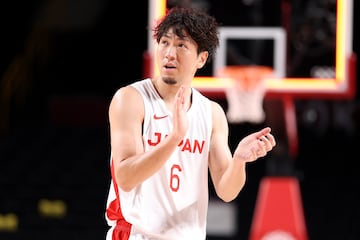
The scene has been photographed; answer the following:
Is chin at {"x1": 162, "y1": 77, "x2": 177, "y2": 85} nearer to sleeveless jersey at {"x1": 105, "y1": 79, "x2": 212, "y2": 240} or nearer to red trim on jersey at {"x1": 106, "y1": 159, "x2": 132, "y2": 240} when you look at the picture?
sleeveless jersey at {"x1": 105, "y1": 79, "x2": 212, "y2": 240}

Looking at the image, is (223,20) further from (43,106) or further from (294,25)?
(43,106)

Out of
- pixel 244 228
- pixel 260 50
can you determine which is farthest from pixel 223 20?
pixel 244 228

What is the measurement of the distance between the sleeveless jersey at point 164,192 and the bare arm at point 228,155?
0.11m

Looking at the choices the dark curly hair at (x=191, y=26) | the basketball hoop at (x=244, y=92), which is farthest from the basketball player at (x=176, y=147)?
the basketball hoop at (x=244, y=92)

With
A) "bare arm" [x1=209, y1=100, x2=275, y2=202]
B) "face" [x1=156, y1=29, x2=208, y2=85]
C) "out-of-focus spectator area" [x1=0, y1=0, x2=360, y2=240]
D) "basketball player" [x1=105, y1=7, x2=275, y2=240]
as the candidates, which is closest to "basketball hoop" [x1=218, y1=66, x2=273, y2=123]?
"out-of-focus spectator area" [x1=0, y1=0, x2=360, y2=240]

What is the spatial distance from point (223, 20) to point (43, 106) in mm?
5156

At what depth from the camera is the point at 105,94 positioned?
511 inches

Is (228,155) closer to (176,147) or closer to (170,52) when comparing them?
(176,147)

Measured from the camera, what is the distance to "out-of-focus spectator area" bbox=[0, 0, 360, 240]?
873cm

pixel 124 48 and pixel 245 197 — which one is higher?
pixel 124 48

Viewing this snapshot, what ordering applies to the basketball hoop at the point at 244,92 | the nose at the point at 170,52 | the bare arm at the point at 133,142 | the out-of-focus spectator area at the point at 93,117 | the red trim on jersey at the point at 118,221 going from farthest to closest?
the out-of-focus spectator area at the point at 93,117 → the basketball hoop at the point at 244,92 → the red trim on jersey at the point at 118,221 → the nose at the point at 170,52 → the bare arm at the point at 133,142

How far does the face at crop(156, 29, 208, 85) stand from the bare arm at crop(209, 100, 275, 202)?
30 centimetres

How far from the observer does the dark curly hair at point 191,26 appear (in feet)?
10.8

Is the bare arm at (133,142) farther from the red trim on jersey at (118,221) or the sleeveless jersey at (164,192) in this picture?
the red trim on jersey at (118,221)
